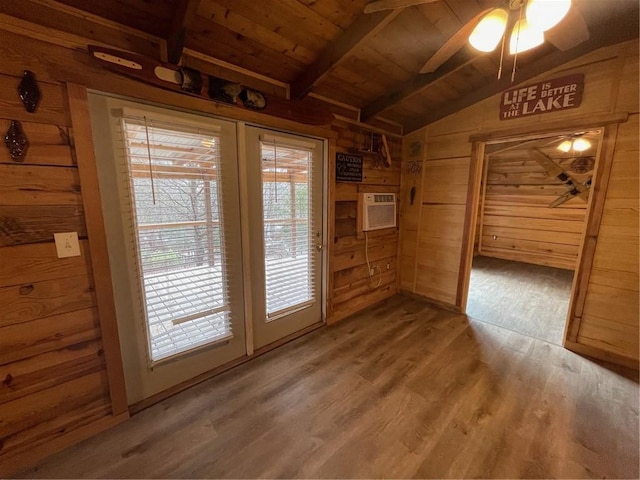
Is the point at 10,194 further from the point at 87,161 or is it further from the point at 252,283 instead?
the point at 252,283

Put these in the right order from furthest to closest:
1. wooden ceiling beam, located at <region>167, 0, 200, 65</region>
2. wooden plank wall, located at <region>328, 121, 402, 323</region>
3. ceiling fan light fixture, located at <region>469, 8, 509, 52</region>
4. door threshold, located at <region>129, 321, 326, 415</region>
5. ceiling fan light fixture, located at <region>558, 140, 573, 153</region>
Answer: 1. ceiling fan light fixture, located at <region>558, 140, 573, 153</region>
2. wooden plank wall, located at <region>328, 121, 402, 323</region>
3. door threshold, located at <region>129, 321, 326, 415</region>
4. wooden ceiling beam, located at <region>167, 0, 200, 65</region>
5. ceiling fan light fixture, located at <region>469, 8, 509, 52</region>

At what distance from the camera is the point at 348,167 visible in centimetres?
267

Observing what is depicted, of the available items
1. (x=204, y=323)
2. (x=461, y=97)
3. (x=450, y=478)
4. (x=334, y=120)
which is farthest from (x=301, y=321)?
(x=461, y=97)

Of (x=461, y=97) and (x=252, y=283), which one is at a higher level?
(x=461, y=97)

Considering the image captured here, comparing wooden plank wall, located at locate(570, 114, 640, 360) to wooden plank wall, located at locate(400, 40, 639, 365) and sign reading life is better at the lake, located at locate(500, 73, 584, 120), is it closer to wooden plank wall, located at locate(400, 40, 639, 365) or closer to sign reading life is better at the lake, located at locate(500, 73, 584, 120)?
wooden plank wall, located at locate(400, 40, 639, 365)

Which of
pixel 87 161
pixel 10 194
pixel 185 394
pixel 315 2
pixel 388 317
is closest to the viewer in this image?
pixel 10 194

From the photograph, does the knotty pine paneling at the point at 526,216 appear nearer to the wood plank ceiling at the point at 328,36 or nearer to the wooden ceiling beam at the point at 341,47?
the wood plank ceiling at the point at 328,36

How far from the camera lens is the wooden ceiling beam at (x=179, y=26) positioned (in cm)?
129

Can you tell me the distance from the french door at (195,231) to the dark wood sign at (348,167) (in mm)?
251

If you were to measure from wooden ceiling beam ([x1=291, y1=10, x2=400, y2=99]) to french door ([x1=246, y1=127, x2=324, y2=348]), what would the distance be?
408mm

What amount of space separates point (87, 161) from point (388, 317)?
286 centimetres

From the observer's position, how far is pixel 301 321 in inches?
102

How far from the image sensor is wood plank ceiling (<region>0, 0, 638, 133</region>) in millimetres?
1359

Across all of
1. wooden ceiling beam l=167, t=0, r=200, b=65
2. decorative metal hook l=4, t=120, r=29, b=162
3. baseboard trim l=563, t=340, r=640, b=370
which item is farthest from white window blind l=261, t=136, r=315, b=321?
baseboard trim l=563, t=340, r=640, b=370
